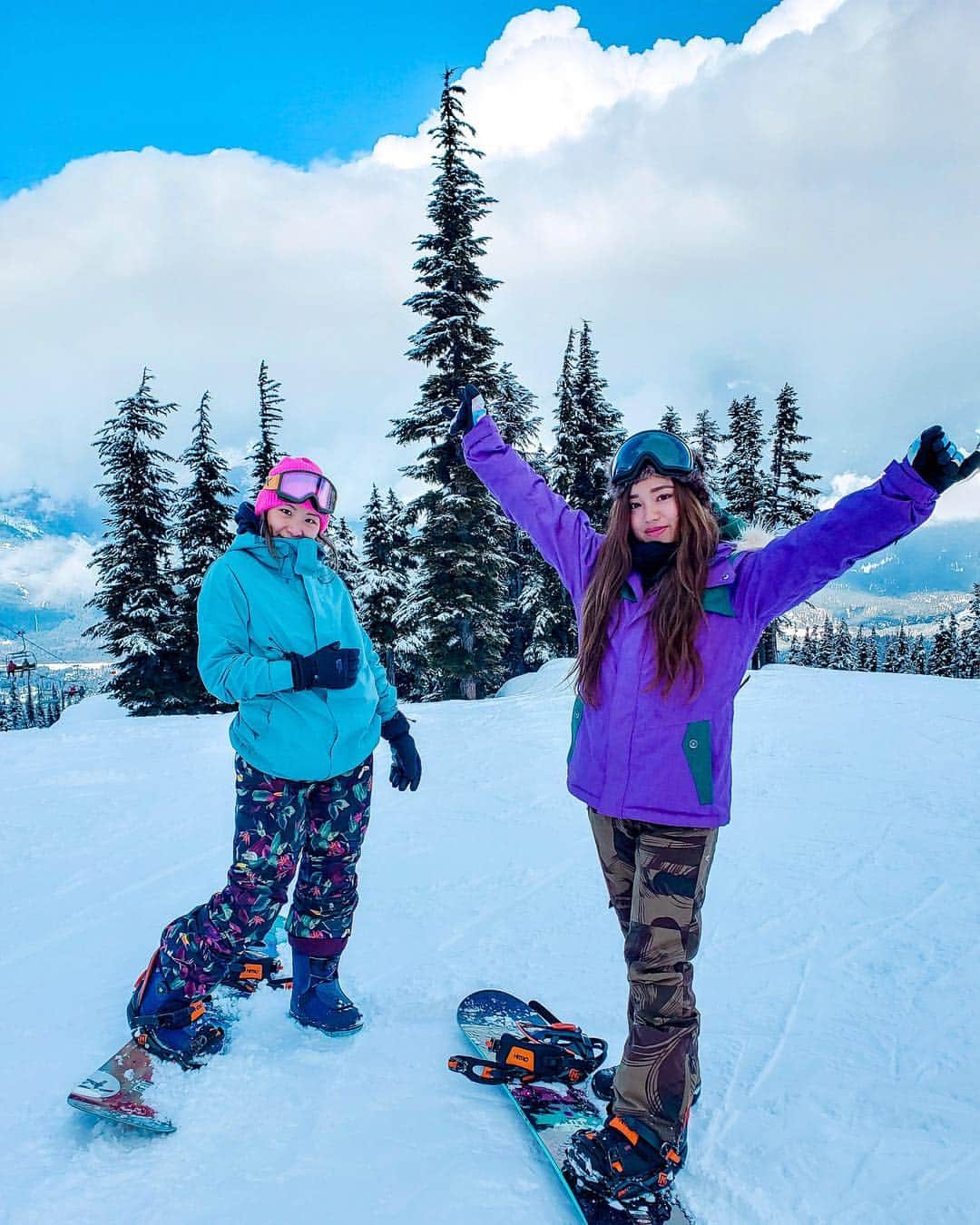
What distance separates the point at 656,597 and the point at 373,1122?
6.69 ft

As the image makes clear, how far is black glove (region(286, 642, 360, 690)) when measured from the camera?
8.80 feet

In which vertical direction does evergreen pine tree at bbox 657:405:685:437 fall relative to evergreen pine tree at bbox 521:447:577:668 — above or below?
above

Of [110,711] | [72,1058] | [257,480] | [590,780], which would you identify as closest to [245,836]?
[72,1058]

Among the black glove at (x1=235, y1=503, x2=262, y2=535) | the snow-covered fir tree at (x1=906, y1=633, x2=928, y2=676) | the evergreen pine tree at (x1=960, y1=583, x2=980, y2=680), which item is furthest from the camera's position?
the snow-covered fir tree at (x1=906, y1=633, x2=928, y2=676)

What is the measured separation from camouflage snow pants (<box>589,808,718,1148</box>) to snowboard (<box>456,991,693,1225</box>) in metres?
0.19

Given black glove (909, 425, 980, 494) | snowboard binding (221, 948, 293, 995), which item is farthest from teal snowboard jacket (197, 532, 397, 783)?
black glove (909, 425, 980, 494)

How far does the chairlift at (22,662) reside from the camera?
1068 inches

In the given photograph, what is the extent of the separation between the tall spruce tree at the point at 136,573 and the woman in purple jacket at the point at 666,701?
23092 mm

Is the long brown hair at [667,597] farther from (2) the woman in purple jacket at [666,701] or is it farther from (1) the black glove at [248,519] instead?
(1) the black glove at [248,519]

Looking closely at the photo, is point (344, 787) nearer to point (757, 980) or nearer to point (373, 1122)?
point (373, 1122)

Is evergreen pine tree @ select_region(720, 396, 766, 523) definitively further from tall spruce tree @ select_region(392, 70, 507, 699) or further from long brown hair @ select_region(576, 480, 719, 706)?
long brown hair @ select_region(576, 480, 719, 706)

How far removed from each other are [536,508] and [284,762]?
143cm

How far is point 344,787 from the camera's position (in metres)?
2.93

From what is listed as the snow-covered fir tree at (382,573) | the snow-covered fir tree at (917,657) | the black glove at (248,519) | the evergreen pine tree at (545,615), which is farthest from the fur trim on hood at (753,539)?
the snow-covered fir tree at (917,657)
